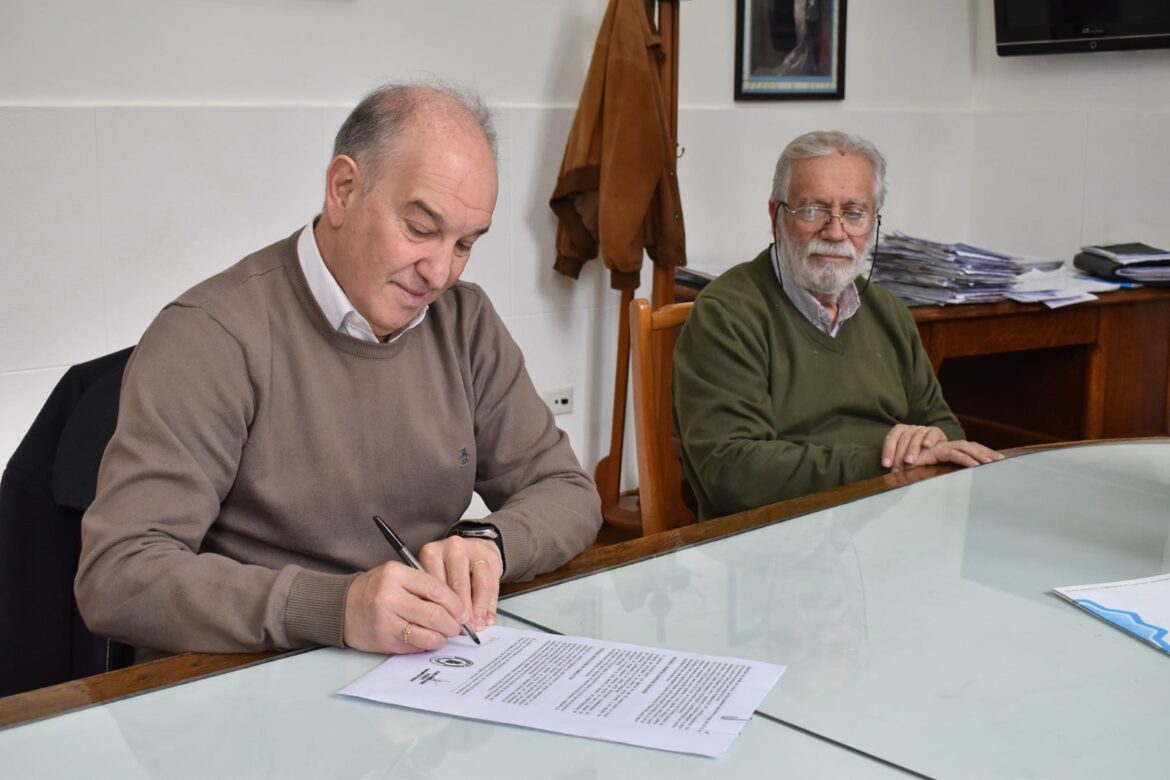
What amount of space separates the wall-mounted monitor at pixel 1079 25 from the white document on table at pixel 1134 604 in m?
2.59

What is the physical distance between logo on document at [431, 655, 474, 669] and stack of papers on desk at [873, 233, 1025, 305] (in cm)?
219

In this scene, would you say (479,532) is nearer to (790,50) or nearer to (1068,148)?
(790,50)

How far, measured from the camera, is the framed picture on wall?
12.0 feet

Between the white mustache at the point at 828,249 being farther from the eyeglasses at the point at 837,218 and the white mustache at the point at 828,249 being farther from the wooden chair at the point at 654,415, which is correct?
the wooden chair at the point at 654,415

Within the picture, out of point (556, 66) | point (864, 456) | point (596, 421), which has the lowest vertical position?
point (596, 421)

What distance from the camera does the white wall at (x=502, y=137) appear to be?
2.56m

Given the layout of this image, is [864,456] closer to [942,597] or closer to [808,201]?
[808,201]

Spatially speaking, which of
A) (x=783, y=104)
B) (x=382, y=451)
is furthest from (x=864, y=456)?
(x=783, y=104)

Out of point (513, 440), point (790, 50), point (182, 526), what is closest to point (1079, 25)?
point (790, 50)

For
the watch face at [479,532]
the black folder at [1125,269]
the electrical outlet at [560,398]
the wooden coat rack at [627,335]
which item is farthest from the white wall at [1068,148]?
the watch face at [479,532]

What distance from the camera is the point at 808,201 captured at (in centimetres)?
227

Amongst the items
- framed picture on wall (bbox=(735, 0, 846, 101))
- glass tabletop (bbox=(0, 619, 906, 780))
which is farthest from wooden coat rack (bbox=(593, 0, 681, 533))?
glass tabletop (bbox=(0, 619, 906, 780))

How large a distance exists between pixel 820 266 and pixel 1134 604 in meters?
1.03

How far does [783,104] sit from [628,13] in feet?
2.60
